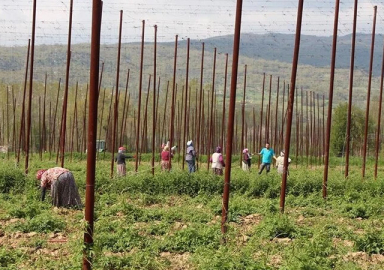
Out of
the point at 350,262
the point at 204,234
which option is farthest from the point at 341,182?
the point at 350,262

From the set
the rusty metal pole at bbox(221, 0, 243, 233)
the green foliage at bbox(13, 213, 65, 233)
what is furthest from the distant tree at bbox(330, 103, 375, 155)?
the green foliage at bbox(13, 213, 65, 233)

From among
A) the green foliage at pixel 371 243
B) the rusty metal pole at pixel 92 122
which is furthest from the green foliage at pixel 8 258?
the green foliage at pixel 371 243

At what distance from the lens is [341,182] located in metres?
21.0

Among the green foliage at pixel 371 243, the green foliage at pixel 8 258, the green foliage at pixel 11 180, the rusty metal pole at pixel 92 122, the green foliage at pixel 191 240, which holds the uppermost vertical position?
the rusty metal pole at pixel 92 122

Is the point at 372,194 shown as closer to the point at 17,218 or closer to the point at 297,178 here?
the point at 297,178

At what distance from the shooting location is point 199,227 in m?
13.3

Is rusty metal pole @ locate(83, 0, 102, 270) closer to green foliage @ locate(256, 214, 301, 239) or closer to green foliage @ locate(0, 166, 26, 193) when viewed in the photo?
green foliage @ locate(256, 214, 301, 239)

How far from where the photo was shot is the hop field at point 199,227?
10.1 metres

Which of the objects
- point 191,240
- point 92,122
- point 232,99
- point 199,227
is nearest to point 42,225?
point 199,227

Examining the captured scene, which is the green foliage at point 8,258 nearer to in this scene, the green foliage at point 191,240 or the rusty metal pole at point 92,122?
the rusty metal pole at point 92,122

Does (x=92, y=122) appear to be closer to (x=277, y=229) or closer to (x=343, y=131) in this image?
(x=277, y=229)

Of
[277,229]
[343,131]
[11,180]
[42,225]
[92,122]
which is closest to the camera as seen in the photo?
[92,122]

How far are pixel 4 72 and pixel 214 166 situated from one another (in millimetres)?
141905

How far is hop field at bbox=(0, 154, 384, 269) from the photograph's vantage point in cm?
1010
